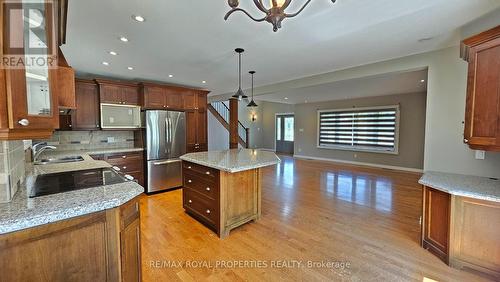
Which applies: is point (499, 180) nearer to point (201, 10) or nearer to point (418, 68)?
point (418, 68)

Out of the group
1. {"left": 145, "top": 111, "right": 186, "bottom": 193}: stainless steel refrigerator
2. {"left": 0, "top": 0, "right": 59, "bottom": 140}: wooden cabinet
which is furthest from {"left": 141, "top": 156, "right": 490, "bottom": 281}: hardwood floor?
{"left": 0, "top": 0, "right": 59, "bottom": 140}: wooden cabinet

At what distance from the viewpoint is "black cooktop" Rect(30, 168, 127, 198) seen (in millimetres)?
1466

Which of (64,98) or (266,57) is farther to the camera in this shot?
(266,57)

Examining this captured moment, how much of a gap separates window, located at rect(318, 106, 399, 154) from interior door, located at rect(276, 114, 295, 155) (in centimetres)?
229

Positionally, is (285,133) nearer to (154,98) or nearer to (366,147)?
(366,147)

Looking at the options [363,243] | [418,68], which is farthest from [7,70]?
[418,68]

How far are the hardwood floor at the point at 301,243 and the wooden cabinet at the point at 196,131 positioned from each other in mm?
1337

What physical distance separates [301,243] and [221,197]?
3.57 feet

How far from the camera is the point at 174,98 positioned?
16.0ft

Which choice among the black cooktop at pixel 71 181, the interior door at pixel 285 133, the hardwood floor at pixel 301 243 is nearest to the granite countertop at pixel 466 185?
the hardwood floor at pixel 301 243

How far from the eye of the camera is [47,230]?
110 cm

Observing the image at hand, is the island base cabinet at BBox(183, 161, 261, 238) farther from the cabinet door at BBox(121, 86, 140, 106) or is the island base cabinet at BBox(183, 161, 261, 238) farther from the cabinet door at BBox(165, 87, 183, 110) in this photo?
the cabinet door at BBox(121, 86, 140, 106)

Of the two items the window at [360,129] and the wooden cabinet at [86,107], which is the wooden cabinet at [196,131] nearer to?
the wooden cabinet at [86,107]

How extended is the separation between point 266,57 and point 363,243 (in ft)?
9.67
